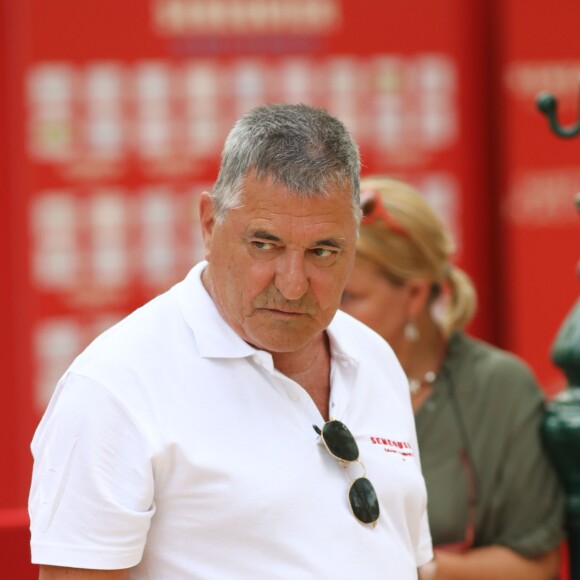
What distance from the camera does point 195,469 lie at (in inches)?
57.8

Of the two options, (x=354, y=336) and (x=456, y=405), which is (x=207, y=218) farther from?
(x=456, y=405)

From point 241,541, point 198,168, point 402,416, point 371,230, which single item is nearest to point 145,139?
point 198,168

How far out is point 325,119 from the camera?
155cm

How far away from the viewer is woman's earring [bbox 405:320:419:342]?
2.65 metres

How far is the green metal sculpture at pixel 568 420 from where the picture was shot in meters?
2.32

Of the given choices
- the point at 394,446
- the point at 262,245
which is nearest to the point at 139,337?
the point at 262,245

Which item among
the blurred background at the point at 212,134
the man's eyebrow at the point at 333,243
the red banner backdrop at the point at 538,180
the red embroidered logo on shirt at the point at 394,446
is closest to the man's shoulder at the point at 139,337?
the man's eyebrow at the point at 333,243

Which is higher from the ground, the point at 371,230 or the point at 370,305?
the point at 371,230

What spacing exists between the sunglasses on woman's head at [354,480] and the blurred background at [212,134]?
2712 mm

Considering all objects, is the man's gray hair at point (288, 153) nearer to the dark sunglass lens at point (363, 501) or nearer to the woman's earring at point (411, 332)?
Answer: the dark sunglass lens at point (363, 501)

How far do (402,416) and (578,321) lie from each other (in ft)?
2.31

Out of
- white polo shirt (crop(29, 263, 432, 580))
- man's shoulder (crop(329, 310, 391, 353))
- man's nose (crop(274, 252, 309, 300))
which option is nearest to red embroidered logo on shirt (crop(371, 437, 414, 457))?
white polo shirt (crop(29, 263, 432, 580))

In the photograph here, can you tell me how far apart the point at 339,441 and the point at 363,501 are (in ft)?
0.28

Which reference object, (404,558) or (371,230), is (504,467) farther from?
(404,558)
